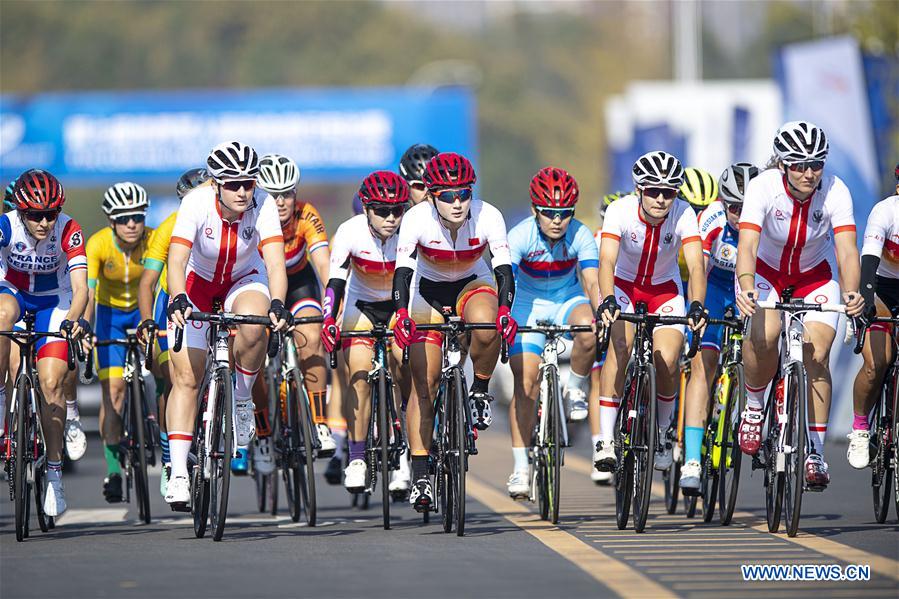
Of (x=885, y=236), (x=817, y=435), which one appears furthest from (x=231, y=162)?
(x=885, y=236)

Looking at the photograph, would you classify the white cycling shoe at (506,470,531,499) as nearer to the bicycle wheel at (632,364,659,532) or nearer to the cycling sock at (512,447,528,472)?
the cycling sock at (512,447,528,472)

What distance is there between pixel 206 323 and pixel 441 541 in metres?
2.07

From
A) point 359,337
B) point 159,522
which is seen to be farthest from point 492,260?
point 159,522

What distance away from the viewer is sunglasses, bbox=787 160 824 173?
434 inches

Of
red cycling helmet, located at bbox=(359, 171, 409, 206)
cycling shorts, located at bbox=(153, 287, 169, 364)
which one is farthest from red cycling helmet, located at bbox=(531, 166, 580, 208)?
cycling shorts, located at bbox=(153, 287, 169, 364)

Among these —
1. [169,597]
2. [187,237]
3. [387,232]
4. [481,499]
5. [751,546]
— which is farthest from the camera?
[481,499]

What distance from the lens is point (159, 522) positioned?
12.9 meters

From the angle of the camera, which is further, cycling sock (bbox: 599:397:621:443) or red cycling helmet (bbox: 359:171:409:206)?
red cycling helmet (bbox: 359:171:409:206)

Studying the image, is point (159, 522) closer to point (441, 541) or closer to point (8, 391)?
point (8, 391)

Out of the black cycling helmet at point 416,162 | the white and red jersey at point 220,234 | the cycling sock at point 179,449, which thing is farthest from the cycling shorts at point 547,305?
the cycling sock at point 179,449

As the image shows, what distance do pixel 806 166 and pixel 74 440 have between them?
19.1 feet

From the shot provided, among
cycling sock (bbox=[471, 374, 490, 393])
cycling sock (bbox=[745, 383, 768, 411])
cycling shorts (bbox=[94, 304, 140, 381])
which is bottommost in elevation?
cycling sock (bbox=[745, 383, 768, 411])

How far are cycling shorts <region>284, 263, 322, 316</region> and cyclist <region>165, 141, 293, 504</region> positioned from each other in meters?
2.24

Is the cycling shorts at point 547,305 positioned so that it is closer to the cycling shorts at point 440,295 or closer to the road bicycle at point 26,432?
the cycling shorts at point 440,295
